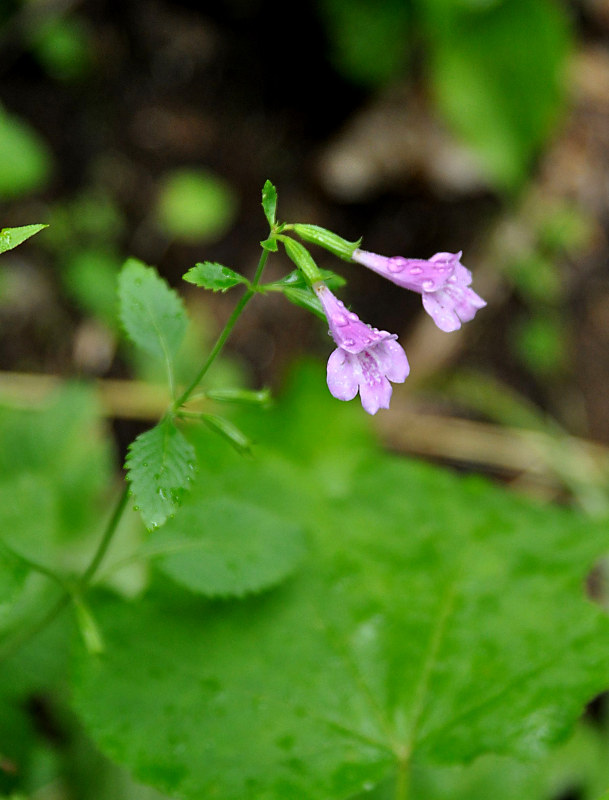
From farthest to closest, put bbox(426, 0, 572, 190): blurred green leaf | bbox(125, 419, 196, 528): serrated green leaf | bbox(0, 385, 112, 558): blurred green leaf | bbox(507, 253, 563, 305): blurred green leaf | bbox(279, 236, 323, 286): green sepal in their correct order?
1. bbox(507, 253, 563, 305): blurred green leaf
2. bbox(426, 0, 572, 190): blurred green leaf
3. bbox(0, 385, 112, 558): blurred green leaf
4. bbox(279, 236, 323, 286): green sepal
5. bbox(125, 419, 196, 528): serrated green leaf

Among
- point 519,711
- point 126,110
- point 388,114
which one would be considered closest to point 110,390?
point 126,110

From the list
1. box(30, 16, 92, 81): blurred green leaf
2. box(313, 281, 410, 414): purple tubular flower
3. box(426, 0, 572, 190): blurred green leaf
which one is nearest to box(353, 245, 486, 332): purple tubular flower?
box(313, 281, 410, 414): purple tubular flower

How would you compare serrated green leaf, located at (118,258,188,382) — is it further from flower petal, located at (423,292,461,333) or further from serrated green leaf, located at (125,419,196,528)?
flower petal, located at (423,292,461,333)

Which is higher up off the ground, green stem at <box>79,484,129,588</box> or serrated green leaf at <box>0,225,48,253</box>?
serrated green leaf at <box>0,225,48,253</box>

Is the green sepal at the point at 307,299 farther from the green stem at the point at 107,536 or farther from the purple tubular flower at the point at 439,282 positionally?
the green stem at the point at 107,536

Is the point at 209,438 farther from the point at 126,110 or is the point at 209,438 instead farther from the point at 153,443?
the point at 126,110

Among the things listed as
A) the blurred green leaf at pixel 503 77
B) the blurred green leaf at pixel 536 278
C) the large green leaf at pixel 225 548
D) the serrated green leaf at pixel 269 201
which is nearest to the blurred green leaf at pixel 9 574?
the large green leaf at pixel 225 548
